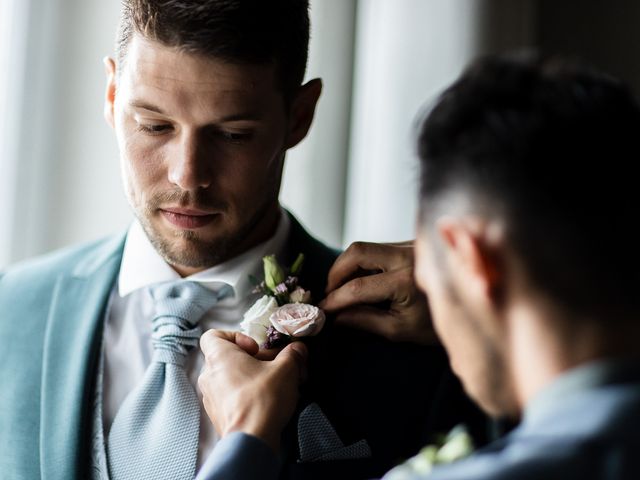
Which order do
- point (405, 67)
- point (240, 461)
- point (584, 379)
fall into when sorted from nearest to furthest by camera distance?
point (584, 379) < point (240, 461) < point (405, 67)

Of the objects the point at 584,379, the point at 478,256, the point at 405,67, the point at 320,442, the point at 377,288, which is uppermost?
the point at 405,67

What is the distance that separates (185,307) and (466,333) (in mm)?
766

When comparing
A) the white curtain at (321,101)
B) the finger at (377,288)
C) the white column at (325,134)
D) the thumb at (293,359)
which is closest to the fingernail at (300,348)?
the thumb at (293,359)

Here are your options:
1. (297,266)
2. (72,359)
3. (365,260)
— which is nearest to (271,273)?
(297,266)

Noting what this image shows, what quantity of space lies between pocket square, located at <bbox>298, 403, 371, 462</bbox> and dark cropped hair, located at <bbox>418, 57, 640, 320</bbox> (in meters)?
0.68

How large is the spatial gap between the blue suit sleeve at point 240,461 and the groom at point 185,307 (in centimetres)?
23

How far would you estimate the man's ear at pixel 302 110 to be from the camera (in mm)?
1746

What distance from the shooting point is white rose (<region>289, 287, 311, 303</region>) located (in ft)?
5.36

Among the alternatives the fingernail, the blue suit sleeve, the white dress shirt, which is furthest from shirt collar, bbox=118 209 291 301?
the blue suit sleeve

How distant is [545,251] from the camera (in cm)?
98

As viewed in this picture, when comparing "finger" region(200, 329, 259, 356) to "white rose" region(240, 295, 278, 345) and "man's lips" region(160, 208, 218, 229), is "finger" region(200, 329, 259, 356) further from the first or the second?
"man's lips" region(160, 208, 218, 229)

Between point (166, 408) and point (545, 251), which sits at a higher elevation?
point (545, 251)

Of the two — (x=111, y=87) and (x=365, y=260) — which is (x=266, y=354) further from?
(x=111, y=87)

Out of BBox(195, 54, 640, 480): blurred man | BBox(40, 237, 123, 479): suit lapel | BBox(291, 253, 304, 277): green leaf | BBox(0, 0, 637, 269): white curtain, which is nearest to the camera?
BBox(195, 54, 640, 480): blurred man
